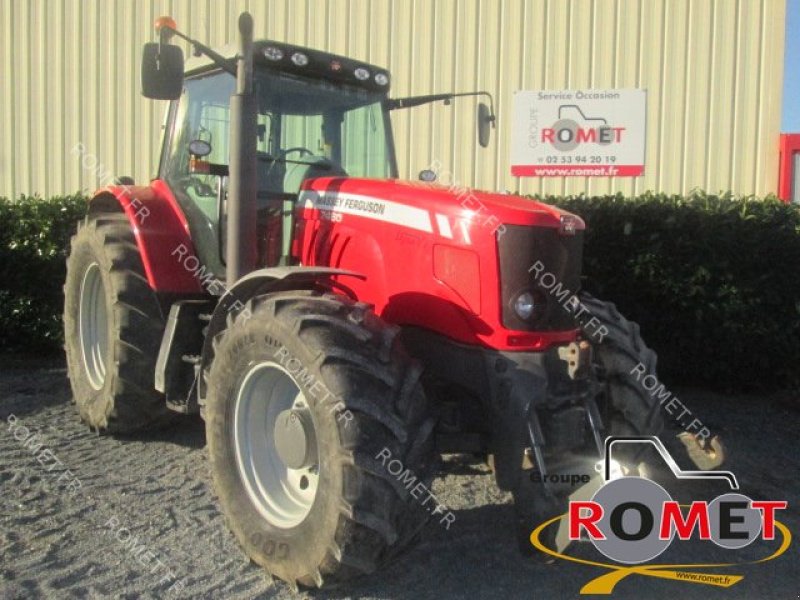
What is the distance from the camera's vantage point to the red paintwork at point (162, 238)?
4.70m

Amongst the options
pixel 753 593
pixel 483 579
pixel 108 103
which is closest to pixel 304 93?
pixel 483 579

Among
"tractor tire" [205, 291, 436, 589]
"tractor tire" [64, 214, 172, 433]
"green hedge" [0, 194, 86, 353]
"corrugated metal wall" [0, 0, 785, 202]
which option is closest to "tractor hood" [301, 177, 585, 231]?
"tractor tire" [205, 291, 436, 589]

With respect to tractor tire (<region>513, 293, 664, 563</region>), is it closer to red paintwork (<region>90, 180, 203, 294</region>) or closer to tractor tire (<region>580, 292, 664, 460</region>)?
tractor tire (<region>580, 292, 664, 460</region>)

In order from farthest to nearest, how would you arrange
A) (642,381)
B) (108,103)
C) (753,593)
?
(108,103), (642,381), (753,593)

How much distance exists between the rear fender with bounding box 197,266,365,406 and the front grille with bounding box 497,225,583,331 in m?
0.63

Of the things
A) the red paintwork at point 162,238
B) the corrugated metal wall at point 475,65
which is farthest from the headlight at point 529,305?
the corrugated metal wall at point 475,65

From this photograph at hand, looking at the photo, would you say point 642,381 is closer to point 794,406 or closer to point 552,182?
point 794,406

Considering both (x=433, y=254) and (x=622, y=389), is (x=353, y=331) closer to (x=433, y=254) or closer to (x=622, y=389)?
(x=433, y=254)

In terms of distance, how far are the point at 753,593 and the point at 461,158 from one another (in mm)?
6855

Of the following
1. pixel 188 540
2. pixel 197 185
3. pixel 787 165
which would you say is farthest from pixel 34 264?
pixel 787 165

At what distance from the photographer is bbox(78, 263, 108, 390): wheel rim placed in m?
5.45

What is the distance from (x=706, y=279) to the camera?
6688 millimetres

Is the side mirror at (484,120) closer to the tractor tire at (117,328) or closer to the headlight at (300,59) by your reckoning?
the headlight at (300,59)

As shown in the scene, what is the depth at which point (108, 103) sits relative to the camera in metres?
10.0
